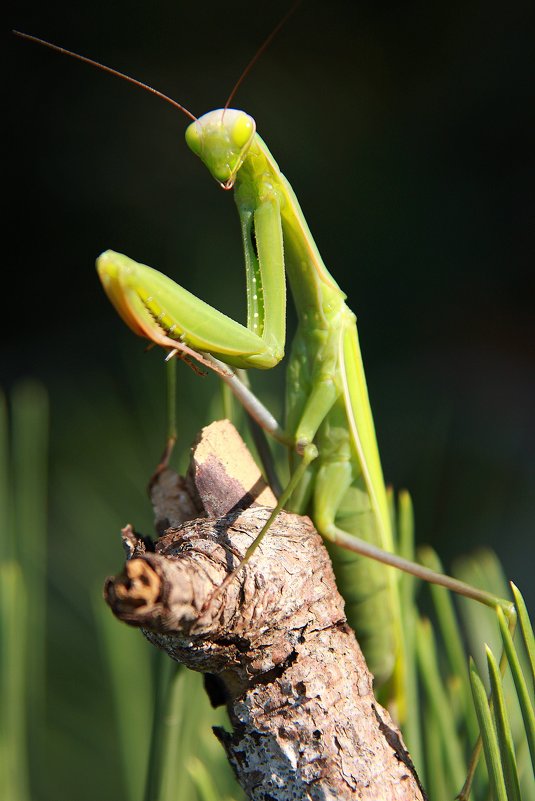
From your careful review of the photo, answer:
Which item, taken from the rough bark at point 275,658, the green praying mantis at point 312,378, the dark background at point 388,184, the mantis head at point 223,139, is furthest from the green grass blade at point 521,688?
the dark background at point 388,184

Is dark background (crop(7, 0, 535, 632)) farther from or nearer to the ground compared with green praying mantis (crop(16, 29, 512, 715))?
farther from the ground

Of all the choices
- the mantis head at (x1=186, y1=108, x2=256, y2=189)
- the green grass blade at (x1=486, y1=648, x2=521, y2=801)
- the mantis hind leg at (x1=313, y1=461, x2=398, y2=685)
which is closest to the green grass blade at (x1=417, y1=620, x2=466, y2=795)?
the green grass blade at (x1=486, y1=648, x2=521, y2=801)

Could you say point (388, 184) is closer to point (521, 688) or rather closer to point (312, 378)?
point (312, 378)

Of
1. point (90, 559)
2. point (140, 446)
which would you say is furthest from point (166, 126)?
point (90, 559)

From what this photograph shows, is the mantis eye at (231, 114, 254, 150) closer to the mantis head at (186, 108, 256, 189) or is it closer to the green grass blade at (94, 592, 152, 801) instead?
the mantis head at (186, 108, 256, 189)

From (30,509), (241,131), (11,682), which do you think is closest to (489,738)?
(11,682)

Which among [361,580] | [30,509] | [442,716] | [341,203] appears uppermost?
[341,203]
